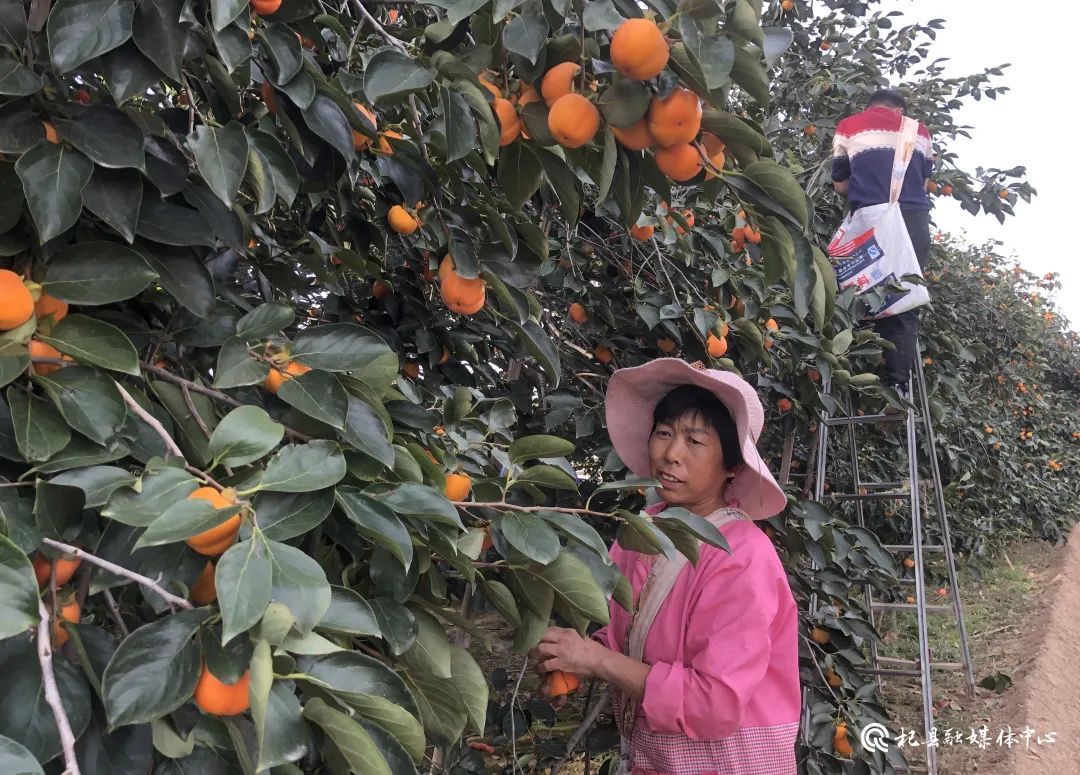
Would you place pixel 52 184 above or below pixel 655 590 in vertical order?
above

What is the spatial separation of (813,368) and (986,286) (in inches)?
231

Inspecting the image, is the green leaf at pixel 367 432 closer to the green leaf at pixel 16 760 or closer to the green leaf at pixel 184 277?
the green leaf at pixel 184 277

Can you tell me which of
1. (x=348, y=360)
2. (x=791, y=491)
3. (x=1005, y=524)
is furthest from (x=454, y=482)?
(x=1005, y=524)

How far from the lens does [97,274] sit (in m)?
0.79

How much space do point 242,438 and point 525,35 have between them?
0.49 m

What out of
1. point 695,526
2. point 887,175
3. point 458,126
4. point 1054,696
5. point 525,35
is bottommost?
point 695,526

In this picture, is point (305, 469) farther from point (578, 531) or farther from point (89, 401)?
point (578, 531)

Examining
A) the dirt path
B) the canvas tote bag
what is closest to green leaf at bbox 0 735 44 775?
the canvas tote bag

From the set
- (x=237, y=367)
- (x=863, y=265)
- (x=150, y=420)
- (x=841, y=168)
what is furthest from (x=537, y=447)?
(x=841, y=168)

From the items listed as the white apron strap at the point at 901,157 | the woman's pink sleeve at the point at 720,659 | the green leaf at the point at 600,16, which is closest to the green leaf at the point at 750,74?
the green leaf at the point at 600,16

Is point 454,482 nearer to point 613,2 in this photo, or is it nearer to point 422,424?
point 422,424

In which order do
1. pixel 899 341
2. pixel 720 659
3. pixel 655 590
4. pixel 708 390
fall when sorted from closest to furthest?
pixel 720 659 < pixel 655 590 < pixel 708 390 < pixel 899 341

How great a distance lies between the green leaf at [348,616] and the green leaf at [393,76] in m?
0.50

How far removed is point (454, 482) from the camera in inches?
41.9
